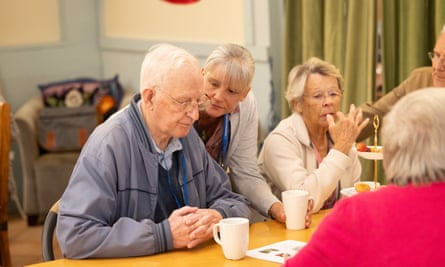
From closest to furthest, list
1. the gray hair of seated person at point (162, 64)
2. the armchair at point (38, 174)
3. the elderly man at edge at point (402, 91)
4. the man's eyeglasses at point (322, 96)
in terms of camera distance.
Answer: the gray hair of seated person at point (162, 64) → the man's eyeglasses at point (322, 96) → the elderly man at edge at point (402, 91) → the armchair at point (38, 174)

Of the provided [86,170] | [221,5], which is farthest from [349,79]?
[86,170]

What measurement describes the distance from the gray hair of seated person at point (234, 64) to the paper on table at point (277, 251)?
2.52 ft

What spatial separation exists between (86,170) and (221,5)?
3.47 m

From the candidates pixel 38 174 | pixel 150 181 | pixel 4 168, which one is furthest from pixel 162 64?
pixel 38 174

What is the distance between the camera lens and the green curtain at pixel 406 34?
12.4 ft

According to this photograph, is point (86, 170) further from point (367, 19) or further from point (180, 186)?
point (367, 19)

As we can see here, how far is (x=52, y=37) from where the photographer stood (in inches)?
255

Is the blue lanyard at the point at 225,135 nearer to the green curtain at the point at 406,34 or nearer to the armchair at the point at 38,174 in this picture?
the green curtain at the point at 406,34

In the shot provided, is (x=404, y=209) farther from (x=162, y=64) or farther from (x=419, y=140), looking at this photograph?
(x=162, y=64)

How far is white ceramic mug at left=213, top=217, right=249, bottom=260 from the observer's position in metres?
1.96

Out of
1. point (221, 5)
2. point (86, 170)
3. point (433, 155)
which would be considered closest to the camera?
point (433, 155)

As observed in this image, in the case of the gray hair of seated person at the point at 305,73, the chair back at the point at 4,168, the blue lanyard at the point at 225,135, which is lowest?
the chair back at the point at 4,168

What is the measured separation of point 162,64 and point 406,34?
84.5 inches

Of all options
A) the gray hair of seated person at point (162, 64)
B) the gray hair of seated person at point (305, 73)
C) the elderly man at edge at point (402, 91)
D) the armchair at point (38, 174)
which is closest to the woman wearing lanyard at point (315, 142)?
the gray hair of seated person at point (305, 73)
